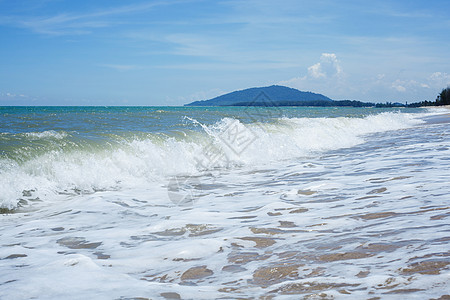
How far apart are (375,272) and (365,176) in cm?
451

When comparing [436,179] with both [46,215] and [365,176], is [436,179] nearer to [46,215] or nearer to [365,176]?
[365,176]

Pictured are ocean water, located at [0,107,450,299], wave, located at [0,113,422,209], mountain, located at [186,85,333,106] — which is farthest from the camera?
mountain, located at [186,85,333,106]

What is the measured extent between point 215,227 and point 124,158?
5.34 m

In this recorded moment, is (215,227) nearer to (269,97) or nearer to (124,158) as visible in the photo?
(124,158)

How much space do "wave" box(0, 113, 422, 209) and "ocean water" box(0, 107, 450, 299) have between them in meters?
0.04

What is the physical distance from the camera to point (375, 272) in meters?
2.70

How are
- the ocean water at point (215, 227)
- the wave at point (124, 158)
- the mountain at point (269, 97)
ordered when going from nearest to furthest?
1. the ocean water at point (215, 227)
2. the wave at point (124, 158)
3. the mountain at point (269, 97)

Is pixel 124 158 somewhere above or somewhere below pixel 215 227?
above

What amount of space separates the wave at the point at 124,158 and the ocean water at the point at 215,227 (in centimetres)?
4

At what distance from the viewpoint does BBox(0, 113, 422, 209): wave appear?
6.94 m

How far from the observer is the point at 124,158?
30.3 feet

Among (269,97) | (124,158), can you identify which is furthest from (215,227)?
(269,97)

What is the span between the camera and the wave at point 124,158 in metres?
6.94

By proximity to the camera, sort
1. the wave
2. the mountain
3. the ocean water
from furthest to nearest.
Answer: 1. the mountain
2. the wave
3. the ocean water
